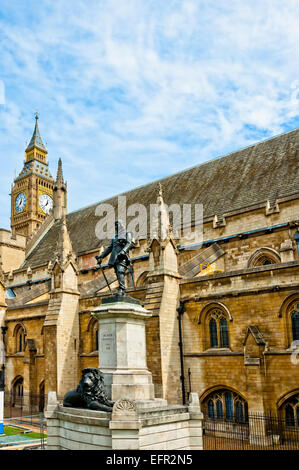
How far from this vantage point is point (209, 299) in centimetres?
1794

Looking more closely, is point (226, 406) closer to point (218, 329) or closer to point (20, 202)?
point (218, 329)

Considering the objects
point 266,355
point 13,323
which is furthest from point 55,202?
point 266,355

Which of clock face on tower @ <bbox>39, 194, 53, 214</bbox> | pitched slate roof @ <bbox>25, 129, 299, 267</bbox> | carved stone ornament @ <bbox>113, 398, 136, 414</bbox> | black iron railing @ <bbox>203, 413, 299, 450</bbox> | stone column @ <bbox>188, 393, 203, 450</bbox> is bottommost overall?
black iron railing @ <bbox>203, 413, 299, 450</bbox>

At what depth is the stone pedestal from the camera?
10.5m

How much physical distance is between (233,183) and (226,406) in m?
13.7

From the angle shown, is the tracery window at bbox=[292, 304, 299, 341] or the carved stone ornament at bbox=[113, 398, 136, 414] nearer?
the carved stone ornament at bbox=[113, 398, 136, 414]

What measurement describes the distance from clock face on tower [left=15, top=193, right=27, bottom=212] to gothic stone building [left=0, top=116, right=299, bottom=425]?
4272 centimetres

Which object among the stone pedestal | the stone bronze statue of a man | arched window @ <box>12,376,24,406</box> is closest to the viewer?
the stone pedestal

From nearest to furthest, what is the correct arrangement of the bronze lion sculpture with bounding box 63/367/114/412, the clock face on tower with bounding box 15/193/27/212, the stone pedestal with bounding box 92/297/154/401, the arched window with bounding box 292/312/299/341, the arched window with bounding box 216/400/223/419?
the bronze lion sculpture with bounding box 63/367/114/412, the stone pedestal with bounding box 92/297/154/401, the arched window with bounding box 292/312/299/341, the arched window with bounding box 216/400/223/419, the clock face on tower with bounding box 15/193/27/212

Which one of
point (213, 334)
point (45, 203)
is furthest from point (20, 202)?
point (213, 334)

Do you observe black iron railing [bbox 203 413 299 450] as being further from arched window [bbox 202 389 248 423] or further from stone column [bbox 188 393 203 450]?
stone column [bbox 188 393 203 450]

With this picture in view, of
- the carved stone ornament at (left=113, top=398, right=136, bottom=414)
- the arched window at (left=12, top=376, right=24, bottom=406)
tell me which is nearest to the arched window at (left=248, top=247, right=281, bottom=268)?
the carved stone ornament at (left=113, top=398, right=136, bottom=414)

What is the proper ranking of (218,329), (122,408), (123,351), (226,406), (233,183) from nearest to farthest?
1. (122,408)
2. (123,351)
3. (226,406)
4. (218,329)
5. (233,183)

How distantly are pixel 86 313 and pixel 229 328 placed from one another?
861cm
